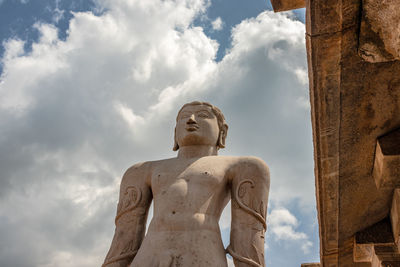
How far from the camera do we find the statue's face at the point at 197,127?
20.1 feet

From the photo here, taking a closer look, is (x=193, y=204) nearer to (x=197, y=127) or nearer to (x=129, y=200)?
(x=129, y=200)

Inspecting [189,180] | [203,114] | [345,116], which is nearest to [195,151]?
[203,114]

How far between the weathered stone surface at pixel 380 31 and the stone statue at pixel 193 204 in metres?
2.50

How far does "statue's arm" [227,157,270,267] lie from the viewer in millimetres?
4953

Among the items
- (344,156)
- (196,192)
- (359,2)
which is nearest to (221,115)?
(196,192)

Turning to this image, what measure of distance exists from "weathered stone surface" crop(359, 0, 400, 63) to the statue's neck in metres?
3.06

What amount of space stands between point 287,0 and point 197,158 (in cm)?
249

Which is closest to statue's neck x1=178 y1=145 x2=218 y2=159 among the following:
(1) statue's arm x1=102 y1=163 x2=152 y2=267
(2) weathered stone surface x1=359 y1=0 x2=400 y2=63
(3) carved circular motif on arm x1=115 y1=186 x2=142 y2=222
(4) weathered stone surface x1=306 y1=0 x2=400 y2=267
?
(1) statue's arm x1=102 y1=163 x2=152 y2=267

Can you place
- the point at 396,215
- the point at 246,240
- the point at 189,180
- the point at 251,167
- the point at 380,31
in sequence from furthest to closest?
the point at 251,167
the point at 189,180
the point at 396,215
the point at 246,240
the point at 380,31

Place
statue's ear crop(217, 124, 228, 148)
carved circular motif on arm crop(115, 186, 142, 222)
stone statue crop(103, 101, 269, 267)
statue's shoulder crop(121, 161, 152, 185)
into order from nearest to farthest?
stone statue crop(103, 101, 269, 267) → carved circular motif on arm crop(115, 186, 142, 222) → statue's shoulder crop(121, 161, 152, 185) → statue's ear crop(217, 124, 228, 148)

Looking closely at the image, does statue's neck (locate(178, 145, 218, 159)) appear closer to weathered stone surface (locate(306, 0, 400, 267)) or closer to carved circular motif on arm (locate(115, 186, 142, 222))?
carved circular motif on arm (locate(115, 186, 142, 222))

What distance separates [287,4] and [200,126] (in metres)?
2.34

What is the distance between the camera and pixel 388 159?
4379 millimetres

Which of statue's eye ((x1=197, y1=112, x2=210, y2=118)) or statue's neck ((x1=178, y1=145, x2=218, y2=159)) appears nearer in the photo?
statue's neck ((x1=178, y1=145, x2=218, y2=159))
